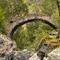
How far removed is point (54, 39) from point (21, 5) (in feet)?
29.0

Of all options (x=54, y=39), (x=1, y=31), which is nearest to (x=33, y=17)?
(x=1, y=31)

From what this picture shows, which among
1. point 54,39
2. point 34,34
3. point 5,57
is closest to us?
point 54,39

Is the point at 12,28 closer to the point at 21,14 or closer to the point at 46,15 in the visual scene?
the point at 21,14

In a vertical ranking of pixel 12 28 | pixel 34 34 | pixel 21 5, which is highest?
pixel 21 5

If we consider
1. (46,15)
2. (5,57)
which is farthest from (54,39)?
(46,15)

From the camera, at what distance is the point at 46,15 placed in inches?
940

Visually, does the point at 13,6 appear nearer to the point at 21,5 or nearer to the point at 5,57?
the point at 21,5

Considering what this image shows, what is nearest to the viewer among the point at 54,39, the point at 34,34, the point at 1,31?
the point at 54,39

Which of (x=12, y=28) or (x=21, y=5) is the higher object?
(x=21, y=5)

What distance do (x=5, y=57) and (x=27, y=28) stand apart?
1407 cm

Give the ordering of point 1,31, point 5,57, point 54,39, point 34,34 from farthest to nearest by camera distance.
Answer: point 34,34
point 1,31
point 5,57
point 54,39

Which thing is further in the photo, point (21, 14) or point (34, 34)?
point (34, 34)

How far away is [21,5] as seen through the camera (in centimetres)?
2444

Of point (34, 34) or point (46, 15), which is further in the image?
point (34, 34)
